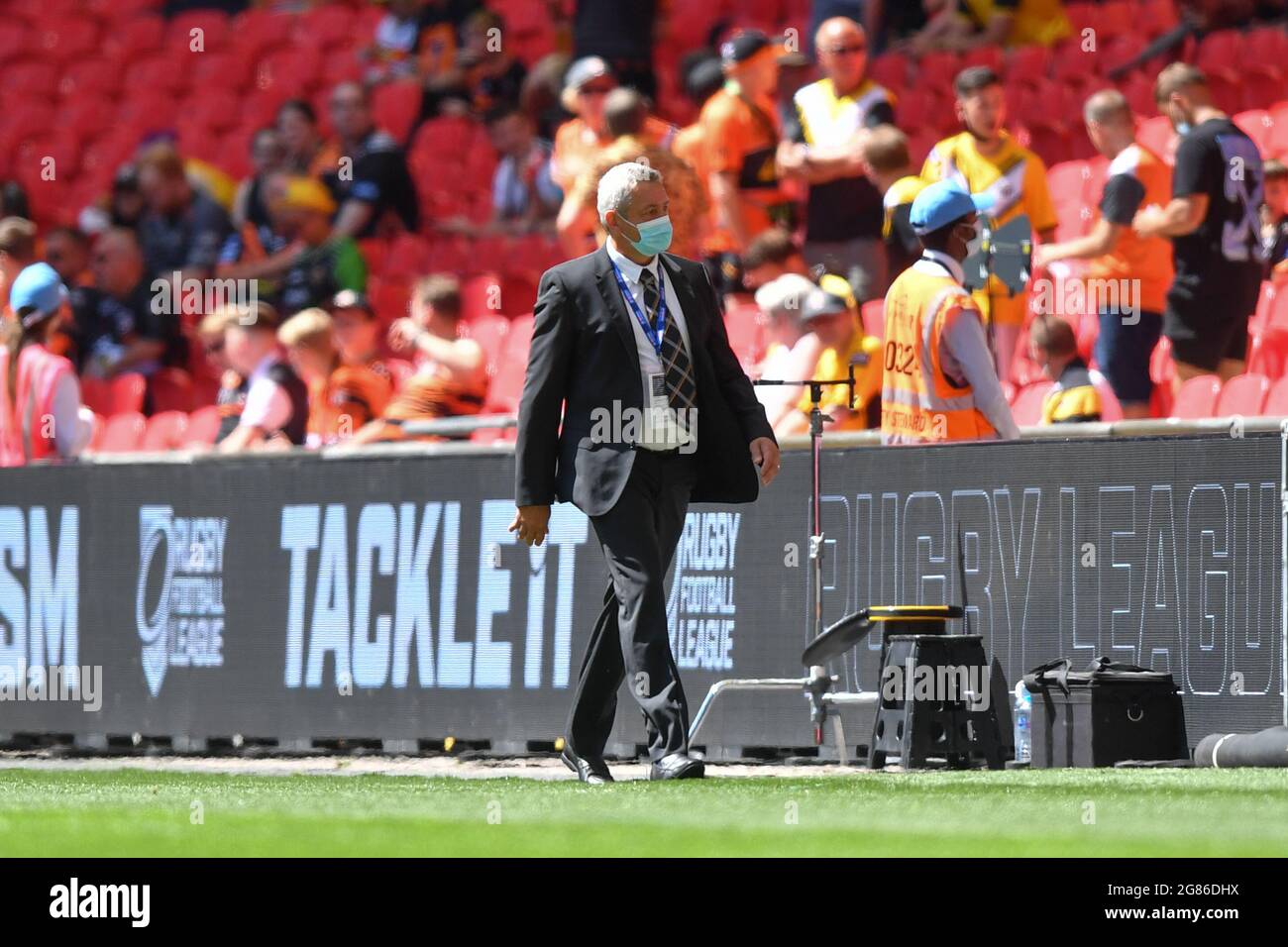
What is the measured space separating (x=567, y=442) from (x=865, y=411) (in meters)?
4.50

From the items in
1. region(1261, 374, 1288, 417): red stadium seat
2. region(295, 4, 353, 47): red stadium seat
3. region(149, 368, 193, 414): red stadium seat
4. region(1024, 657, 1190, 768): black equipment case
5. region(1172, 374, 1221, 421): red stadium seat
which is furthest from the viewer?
region(295, 4, 353, 47): red stadium seat

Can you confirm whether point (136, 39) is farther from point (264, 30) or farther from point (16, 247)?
point (16, 247)

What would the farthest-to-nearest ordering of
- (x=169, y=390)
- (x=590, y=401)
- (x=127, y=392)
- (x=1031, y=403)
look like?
1. (x=169, y=390)
2. (x=127, y=392)
3. (x=1031, y=403)
4. (x=590, y=401)

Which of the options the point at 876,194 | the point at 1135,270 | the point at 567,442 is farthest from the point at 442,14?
the point at 567,442

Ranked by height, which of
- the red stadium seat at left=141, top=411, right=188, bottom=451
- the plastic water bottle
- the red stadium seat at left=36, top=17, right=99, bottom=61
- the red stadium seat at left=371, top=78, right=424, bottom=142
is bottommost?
the plastic water bottle

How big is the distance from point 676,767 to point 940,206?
299 cm

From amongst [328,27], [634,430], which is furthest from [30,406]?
[328,27]

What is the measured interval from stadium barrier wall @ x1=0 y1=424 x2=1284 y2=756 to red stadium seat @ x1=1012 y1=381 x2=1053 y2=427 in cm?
247

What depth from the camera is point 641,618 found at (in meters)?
8.87

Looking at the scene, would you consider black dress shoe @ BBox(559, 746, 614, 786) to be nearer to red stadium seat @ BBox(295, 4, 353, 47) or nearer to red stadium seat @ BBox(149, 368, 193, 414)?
red stadium seat @ BBox(149, 368, 193, 414)

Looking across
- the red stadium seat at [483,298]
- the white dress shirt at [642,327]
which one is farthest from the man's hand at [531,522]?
the red stadium seat at [483,298]

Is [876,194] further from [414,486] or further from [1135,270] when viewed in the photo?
[414,486]

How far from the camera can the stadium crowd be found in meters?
13.8

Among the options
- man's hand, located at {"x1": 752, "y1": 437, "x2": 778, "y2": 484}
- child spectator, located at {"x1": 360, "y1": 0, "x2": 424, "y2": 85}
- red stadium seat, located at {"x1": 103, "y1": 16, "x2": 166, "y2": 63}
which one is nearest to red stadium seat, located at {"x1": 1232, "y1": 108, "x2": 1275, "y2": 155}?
man's hand, located at {"x1": 752, "y1": 437, "x2": 778, "y2": 484}
